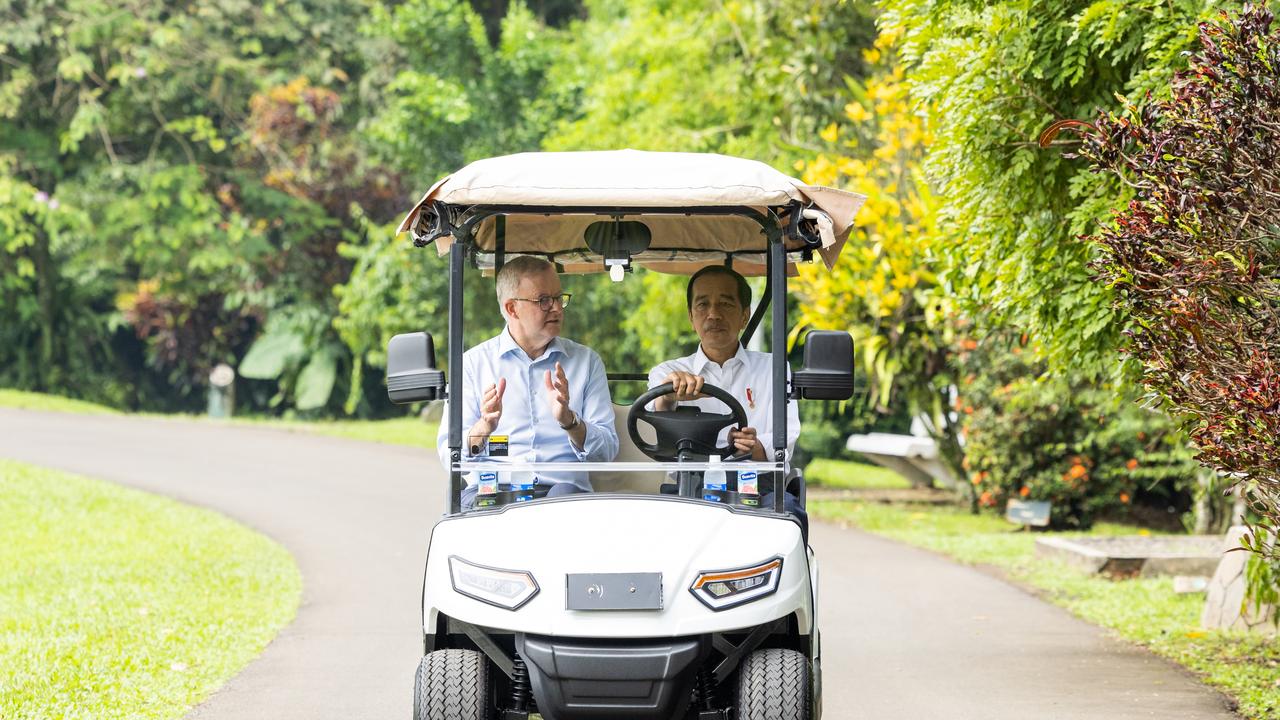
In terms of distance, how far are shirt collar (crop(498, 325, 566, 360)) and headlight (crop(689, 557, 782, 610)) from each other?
1492 millimetres

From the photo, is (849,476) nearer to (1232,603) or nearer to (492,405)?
(1232,603)

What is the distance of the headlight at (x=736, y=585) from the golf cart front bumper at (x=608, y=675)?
14 cm

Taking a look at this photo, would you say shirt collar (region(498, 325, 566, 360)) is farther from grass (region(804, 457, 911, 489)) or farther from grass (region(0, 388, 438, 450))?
grass (region(0, 388, 438, 450))

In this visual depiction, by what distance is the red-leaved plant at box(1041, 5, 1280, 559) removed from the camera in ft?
19.2

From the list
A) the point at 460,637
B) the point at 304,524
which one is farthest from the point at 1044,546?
the point at 460,637

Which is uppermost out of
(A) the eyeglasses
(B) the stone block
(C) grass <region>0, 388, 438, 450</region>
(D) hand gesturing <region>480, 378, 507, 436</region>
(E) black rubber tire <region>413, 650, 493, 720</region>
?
(A) the eyeglasses

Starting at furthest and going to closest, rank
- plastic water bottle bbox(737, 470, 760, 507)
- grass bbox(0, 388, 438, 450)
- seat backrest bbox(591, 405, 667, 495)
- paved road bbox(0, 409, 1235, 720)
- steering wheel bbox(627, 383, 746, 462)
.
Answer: grass bbox(0, 388, 438, 450)
paved road bbox(0, 409, 1235, 720)
seat backrest bbox(591, 405, 667, 495)
steering wheel bbox(627, 383, 746, 462)
plastic water bottle bbox(737, 470, 760, 507)

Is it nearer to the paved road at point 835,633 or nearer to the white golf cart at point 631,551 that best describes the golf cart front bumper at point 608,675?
the white golf cart at point 631,551

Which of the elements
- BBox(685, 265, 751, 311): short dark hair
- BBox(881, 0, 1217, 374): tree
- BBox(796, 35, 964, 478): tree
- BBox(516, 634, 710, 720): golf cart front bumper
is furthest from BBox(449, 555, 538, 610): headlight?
BBox(796, 35, 964, 478): tree

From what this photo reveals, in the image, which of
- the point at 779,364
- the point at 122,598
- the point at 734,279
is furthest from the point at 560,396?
the point at 122,598

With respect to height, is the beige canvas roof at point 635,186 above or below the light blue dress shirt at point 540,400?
above

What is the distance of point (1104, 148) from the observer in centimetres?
629

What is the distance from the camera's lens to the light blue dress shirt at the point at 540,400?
596cm

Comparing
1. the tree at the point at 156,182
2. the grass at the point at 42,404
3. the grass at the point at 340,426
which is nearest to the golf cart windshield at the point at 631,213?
the grass at the point at 340,426
